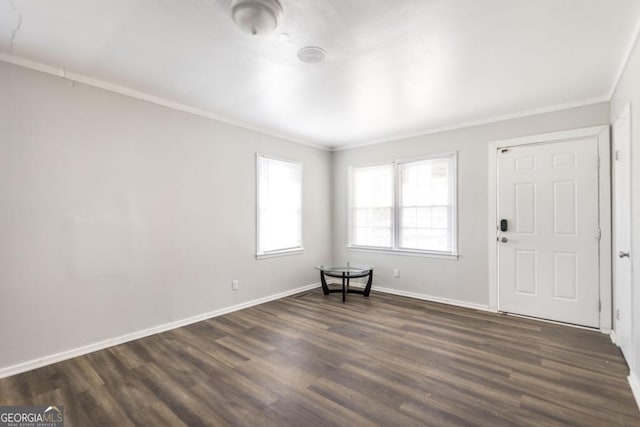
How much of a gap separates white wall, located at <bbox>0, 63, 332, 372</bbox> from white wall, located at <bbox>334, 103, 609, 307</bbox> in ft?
7.66

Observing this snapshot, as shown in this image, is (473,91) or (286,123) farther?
(286,123)

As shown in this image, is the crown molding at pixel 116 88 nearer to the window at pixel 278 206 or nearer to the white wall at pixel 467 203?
the window at pixel 278 206

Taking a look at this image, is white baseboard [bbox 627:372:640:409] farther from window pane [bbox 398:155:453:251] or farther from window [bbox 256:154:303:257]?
window [bbox 256:154:303:257]

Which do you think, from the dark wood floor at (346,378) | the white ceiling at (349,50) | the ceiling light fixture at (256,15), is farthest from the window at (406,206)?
the ceiling light fixture at (256,15)

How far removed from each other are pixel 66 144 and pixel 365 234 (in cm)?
412

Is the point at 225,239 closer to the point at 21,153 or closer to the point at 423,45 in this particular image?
the point at 21,153

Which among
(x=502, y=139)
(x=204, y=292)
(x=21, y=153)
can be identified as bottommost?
(x=204, y=292)

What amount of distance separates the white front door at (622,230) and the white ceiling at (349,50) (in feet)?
2.00

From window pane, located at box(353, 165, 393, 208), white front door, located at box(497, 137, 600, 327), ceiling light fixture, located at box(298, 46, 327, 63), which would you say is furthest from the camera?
window pane, located at box(353, 165, 393, 208)

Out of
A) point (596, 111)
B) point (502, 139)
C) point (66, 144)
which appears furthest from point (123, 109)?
point (596, 111)

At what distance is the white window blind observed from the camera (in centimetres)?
504

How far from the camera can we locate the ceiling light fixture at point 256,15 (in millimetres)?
1775

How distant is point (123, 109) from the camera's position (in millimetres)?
3072

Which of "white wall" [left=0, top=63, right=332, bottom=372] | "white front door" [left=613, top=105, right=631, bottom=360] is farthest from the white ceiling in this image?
"white front door" [left=613, top=105, right=631, bottom=360]
